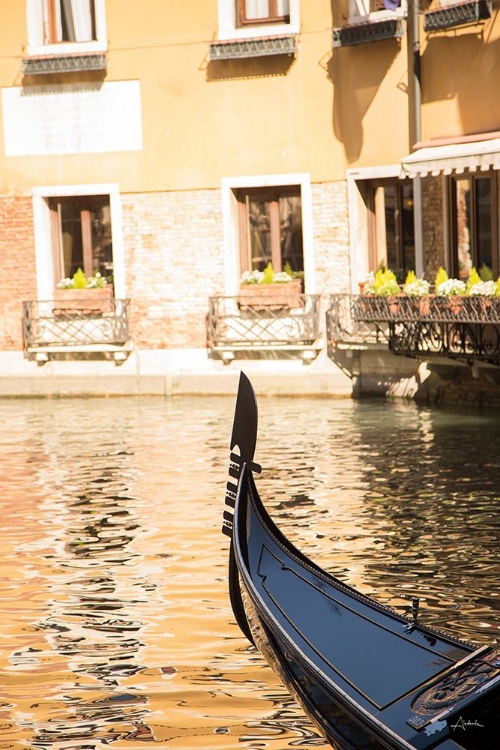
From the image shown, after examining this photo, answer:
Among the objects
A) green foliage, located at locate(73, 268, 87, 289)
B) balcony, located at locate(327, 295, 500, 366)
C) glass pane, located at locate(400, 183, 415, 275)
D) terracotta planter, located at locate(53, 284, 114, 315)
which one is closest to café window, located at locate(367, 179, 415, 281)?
glass pane, located at locate(400, 183, 415, 275)

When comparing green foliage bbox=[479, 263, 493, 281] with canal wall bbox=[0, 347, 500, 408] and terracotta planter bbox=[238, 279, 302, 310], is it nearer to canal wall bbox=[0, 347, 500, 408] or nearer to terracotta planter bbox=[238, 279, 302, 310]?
canal wall bbox=[0, 347, 500, 408]

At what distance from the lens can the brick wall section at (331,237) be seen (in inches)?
545

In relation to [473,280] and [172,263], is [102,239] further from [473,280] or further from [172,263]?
[473,280]

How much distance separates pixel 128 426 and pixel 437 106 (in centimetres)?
427

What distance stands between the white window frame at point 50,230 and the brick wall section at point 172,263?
0.27 feet

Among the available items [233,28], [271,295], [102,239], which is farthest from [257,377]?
[233,28]

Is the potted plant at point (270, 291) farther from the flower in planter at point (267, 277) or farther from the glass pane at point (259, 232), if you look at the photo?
the glass pane at point (259, 232)

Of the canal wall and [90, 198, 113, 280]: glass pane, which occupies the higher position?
[90, 198, 113, 280]: glass pane

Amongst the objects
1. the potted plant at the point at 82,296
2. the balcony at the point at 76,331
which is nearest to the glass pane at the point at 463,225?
the balcony at the point at 76,331

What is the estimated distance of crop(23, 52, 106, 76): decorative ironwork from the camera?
14.2 meters

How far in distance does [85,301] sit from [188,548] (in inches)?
294

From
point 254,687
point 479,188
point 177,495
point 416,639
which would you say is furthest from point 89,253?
point 416,639

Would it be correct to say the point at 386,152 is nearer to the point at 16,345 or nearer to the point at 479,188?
the point at 479,188

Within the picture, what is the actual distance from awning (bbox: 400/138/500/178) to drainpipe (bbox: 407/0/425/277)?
55 centimetres
